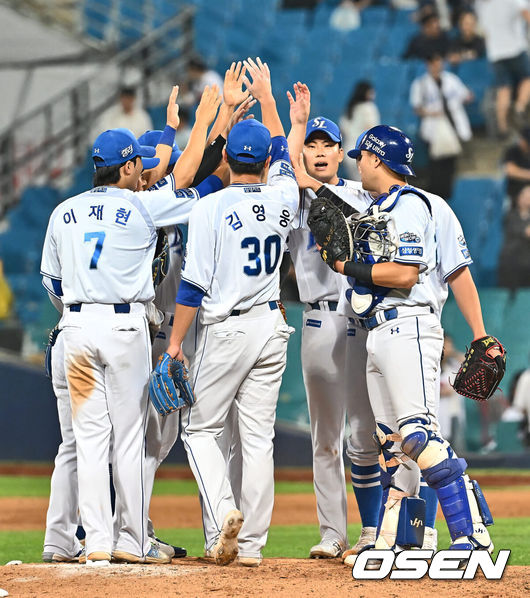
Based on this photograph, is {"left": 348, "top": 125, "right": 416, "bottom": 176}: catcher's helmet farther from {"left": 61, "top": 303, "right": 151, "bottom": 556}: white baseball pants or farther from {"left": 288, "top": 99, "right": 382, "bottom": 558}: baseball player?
{"left": 61, "top": 303, "right": 151, "bottom": 556}: white baseball pants

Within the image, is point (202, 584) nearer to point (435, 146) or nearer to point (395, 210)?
point (395, 210)

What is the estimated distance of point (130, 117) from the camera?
45.8 ft

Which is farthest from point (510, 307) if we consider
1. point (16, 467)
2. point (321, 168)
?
point (321, 168)

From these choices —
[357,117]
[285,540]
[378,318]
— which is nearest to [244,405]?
[378,318]

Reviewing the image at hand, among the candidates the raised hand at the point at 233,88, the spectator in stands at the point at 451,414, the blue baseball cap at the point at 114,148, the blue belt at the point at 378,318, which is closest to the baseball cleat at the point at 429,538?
the blue belt at the point at 378,318

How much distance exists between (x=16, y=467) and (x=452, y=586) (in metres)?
8.72

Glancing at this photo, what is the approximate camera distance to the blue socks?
4797 millimetres

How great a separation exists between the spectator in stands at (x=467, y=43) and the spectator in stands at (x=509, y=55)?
0.27m

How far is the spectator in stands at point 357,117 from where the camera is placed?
13.2m

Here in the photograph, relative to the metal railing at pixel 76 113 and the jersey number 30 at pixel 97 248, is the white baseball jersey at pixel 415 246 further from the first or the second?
the metal railing at pixel 76 113

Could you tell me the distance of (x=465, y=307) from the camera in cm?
448

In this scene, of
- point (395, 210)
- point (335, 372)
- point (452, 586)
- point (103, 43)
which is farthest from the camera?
point (103, 43)

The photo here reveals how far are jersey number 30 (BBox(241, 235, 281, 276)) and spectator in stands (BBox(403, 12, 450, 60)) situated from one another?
32.8ft

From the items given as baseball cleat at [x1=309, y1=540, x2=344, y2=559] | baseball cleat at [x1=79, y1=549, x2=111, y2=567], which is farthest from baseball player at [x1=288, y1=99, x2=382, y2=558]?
baseball cleat at [x1=79, y1=549, x2=111, y2=567]
